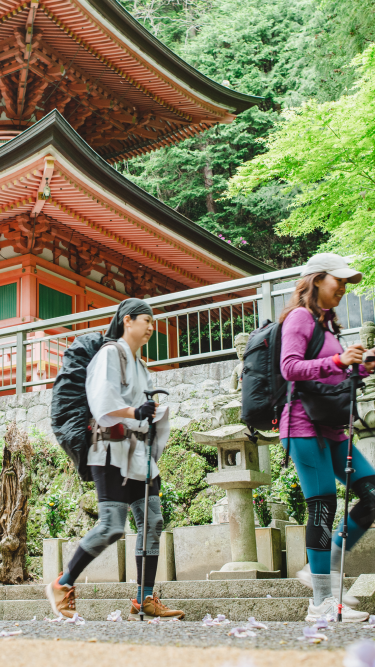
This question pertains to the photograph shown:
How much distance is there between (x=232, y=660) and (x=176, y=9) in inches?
1134

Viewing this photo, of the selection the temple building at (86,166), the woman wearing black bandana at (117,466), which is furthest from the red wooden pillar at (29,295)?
the woman wearing black bandana at (117,466)

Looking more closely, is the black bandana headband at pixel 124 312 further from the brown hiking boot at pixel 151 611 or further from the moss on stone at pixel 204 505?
the moss on stone at pixel 204 505

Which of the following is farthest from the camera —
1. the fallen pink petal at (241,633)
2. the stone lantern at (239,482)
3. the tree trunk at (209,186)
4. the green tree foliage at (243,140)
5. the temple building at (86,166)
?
the tree trunk at (209,186)

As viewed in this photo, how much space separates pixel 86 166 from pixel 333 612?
7.91m

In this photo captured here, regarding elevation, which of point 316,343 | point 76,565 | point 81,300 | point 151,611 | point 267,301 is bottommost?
point 151,611

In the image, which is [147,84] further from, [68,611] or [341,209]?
[68,611]

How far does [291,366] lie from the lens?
10.2 feet

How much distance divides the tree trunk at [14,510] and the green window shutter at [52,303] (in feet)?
18.3

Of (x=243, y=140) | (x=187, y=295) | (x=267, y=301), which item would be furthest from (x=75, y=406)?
(x=243, y=140)

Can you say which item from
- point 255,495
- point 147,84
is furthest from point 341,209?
point 147,84

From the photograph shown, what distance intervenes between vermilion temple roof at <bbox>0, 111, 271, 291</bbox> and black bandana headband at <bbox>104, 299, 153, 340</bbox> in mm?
5862

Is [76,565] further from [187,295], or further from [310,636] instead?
[187,295]

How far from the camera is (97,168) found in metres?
9.87

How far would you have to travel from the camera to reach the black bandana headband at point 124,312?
12.4 feet
